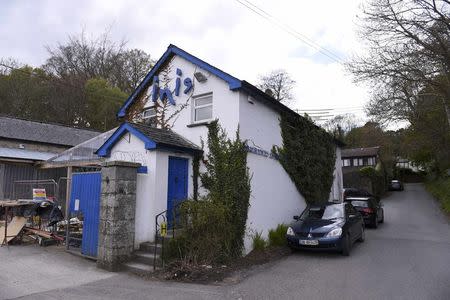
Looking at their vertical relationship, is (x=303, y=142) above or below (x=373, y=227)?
above

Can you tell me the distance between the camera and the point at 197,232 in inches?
341

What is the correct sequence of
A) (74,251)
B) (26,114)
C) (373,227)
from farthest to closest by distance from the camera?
(26,114), (373,227), (74,251)

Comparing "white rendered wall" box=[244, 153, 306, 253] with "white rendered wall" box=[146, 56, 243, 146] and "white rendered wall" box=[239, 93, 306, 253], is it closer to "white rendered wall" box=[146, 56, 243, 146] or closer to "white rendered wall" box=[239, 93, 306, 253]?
"white rendered wall" box=[239, 93, 306, 253]

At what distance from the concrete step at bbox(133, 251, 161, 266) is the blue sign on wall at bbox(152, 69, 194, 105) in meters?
5.56

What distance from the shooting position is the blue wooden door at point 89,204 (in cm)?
931

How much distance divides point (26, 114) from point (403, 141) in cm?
3927

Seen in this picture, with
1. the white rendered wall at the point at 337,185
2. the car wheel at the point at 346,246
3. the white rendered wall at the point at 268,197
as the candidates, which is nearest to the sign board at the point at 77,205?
the white rendered wall at the point at 268,197

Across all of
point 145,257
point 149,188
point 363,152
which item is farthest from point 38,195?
point 363,152

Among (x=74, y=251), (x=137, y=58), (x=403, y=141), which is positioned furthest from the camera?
(x=403, y=141)

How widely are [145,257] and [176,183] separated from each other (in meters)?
2.55

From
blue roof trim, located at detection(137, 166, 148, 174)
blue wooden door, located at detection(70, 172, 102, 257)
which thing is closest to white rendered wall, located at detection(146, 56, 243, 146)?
blue roof trim, located at detection(137, 166, 148, 174)

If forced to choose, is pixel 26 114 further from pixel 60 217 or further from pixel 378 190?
pixel 378 190

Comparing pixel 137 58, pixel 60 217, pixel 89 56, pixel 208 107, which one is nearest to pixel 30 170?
pixel 60 217

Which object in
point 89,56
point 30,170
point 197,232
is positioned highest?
point 89,56
